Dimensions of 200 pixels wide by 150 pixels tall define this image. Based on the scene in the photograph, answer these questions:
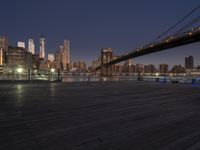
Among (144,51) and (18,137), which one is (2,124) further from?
(144,51)

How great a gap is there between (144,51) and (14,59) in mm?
127960

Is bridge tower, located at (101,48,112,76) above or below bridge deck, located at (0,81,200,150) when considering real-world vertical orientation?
above

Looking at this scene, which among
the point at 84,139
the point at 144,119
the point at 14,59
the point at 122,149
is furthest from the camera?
the point at 14,59

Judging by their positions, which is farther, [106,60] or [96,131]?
[106,60]

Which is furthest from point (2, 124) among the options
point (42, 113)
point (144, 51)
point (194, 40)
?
point (144, 51)

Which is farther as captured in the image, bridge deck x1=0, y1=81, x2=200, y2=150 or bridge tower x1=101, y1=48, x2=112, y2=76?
bridge tower x1=101, y1=48, x2=112, y2=76

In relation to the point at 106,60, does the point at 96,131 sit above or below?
below

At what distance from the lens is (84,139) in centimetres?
277

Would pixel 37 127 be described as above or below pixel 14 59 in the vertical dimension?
below

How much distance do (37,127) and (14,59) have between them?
158809 mm

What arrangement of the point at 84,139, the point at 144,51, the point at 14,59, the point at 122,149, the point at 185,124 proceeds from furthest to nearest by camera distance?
the point at 14,59
the point at 144,51
the point at 185,124
the point at 84,139
the point at 122,149

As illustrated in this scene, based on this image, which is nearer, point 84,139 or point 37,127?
point 84,139

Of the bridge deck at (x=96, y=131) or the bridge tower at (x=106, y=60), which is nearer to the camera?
the bridge deck at (x=96, y=131)

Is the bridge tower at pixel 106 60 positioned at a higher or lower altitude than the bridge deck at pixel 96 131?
higher
